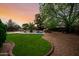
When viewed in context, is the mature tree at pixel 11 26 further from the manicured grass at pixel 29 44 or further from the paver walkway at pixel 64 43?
the paver walkway at pixel 64 43

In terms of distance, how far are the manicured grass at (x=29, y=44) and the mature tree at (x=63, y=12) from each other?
0.31m

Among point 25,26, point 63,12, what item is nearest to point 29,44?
point 25,26

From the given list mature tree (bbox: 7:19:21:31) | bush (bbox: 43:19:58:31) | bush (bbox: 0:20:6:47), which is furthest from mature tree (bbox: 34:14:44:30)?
bush (bbox: 0:20:6:47)

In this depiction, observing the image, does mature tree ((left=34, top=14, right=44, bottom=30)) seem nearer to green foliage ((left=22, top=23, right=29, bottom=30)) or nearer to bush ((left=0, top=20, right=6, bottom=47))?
green foliage ((left=22, top=23, right=29, bottom=30))

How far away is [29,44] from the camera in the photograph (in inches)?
142

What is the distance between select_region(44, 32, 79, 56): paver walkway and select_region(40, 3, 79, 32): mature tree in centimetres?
11

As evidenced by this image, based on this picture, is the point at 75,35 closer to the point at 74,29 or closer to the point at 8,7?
the point at 74,29

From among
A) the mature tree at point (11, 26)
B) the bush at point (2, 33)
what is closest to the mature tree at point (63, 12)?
the mature tree at point (11, 26)

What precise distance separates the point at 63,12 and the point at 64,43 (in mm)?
407

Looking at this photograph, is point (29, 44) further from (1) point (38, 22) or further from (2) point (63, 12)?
(2) point (63, 12)

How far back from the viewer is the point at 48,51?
356 centimetres

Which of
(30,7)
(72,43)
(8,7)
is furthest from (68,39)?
(8,7)

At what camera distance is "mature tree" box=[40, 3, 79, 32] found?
360cm

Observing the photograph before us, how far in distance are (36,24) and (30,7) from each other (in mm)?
237
